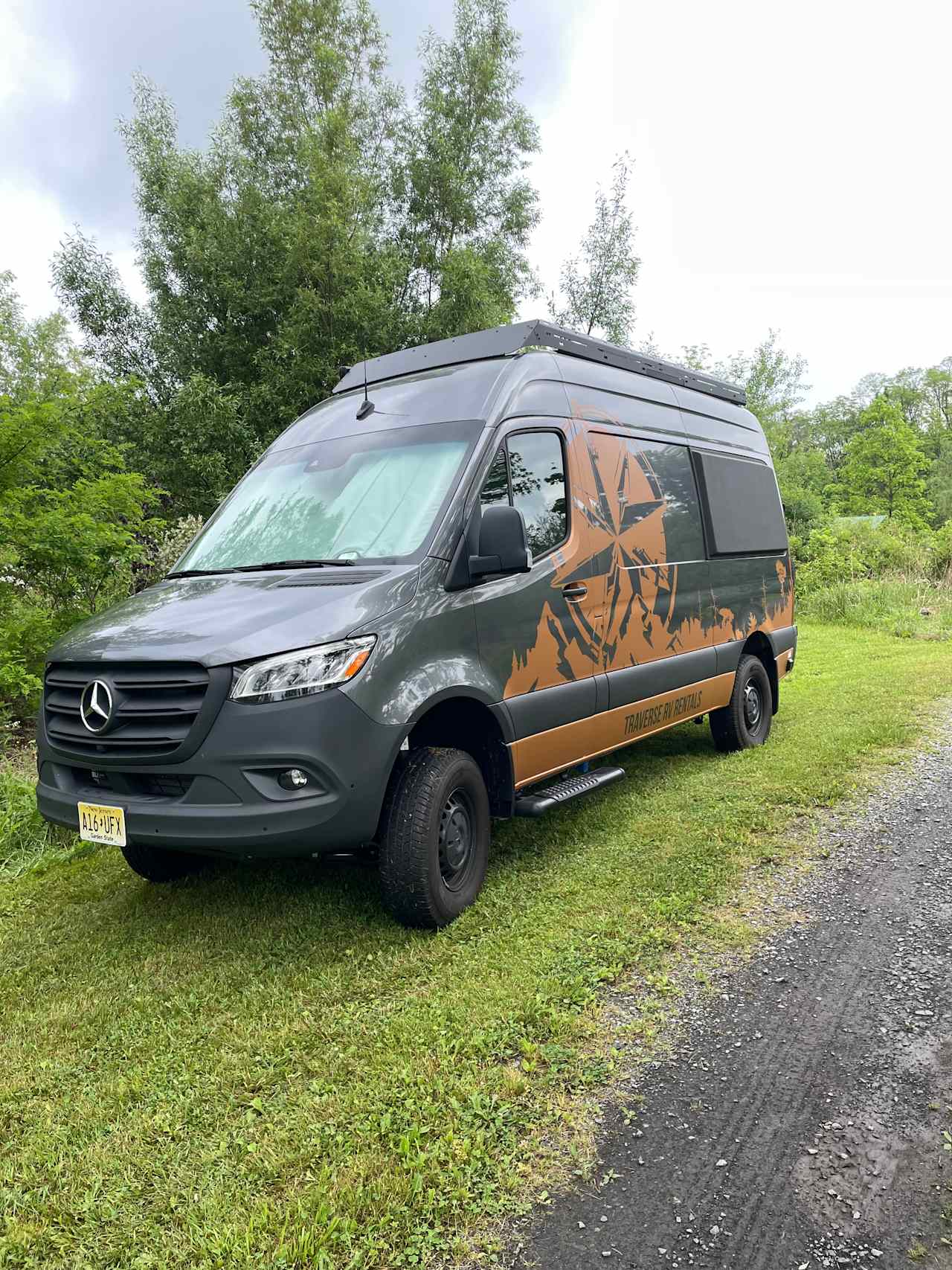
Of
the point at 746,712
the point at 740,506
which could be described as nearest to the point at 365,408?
the point at 740,506

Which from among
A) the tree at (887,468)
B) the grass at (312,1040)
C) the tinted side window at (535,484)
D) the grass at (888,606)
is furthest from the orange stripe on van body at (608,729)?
the tree at (887,468)

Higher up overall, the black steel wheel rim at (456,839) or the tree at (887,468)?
the tree at (887,468)

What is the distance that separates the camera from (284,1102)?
2676 mm

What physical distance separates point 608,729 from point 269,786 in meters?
2.33

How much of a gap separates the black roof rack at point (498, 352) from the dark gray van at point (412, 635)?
0.02 metres

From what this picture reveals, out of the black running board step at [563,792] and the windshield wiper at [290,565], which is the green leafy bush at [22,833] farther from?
the black running board step at [563,792]

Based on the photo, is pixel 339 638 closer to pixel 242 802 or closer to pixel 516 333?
pixel 242 802

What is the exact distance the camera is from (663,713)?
5.66 meters

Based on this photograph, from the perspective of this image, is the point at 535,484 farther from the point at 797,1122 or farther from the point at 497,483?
the point at 797,1122

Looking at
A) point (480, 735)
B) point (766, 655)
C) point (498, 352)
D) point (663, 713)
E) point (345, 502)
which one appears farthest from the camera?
point (766, 655)

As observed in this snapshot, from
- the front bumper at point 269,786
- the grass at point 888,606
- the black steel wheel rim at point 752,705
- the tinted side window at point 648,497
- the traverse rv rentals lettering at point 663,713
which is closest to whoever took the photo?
the front bumper at point 269,786

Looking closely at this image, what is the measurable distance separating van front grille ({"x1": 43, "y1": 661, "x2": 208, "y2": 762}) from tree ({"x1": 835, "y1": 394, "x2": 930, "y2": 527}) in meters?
47.2

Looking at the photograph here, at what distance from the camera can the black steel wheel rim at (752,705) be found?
6.94 meters

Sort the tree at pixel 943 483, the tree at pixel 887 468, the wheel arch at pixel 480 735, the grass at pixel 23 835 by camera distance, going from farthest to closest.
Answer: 1. the tree at pixel 943 483
2. the tree at pixel 887 468
3. the grass at pixel 23 835
4. the wheel arch at pixel 480 735
